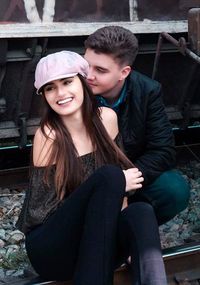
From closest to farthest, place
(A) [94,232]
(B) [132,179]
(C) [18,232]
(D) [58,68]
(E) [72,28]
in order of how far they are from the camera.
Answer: (A) [94,232] < (D) [58,68] < (B) [132,179] < (C) [18,232] < (E) [72,28]

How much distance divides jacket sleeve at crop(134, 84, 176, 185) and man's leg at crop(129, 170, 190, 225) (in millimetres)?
58

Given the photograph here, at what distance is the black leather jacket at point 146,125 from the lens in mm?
2832

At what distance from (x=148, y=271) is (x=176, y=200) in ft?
2.30

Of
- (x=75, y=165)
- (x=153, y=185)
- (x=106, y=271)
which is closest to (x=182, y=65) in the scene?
(x=153, y=185)

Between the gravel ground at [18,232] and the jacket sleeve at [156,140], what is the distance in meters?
0.66

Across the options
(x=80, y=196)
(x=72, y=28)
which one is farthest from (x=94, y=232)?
(x=72, y=28)

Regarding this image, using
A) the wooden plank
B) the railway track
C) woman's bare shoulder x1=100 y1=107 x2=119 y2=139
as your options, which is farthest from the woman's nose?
the wooden plank

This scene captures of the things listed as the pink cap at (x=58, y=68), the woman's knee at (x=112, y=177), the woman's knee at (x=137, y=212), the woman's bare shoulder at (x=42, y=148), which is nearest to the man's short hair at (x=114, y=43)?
the pink cap at (x=58, y=68)

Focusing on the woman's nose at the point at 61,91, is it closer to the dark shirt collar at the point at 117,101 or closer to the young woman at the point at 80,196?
the young woman at the point at 80,196

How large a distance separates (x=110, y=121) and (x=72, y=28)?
143cm

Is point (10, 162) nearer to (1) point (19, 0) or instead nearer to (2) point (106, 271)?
(1) point (19, 0)

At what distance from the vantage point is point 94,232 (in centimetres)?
230

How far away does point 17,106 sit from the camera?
4.40m

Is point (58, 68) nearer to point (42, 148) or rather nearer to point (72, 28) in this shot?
point (42, 148)
